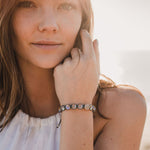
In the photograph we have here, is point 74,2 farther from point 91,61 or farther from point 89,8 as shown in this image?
point 91,61

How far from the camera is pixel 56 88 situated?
207cm

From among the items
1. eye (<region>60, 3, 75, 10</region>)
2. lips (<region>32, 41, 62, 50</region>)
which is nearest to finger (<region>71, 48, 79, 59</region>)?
lips (<region>32, 41, 62, 50</region>)

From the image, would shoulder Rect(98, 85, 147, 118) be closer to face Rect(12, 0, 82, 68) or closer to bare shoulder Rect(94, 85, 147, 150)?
bare shoulder Rect(94, 85, 147, 150)

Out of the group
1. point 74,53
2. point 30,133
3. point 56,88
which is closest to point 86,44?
point 74,53

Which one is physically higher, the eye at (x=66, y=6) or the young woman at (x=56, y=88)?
the eye at (x=66, y=6)

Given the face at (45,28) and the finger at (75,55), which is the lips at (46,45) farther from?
the finger at (75,55)

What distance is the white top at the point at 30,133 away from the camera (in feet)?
7.06

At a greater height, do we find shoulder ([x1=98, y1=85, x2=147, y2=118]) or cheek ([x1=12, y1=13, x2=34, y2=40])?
cheek ([x1=12, y1=13, x2=34, y2=40])

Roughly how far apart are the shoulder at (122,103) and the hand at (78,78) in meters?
0.29

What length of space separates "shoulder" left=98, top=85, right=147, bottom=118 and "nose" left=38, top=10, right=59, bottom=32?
0.75m

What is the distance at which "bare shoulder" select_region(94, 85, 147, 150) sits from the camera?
214 cm

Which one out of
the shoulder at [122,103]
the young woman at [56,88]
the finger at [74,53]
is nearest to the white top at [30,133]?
the young woman at [56,88]

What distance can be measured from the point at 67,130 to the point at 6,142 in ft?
2.00

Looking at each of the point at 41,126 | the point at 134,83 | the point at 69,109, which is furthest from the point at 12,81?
the point at 134,83
